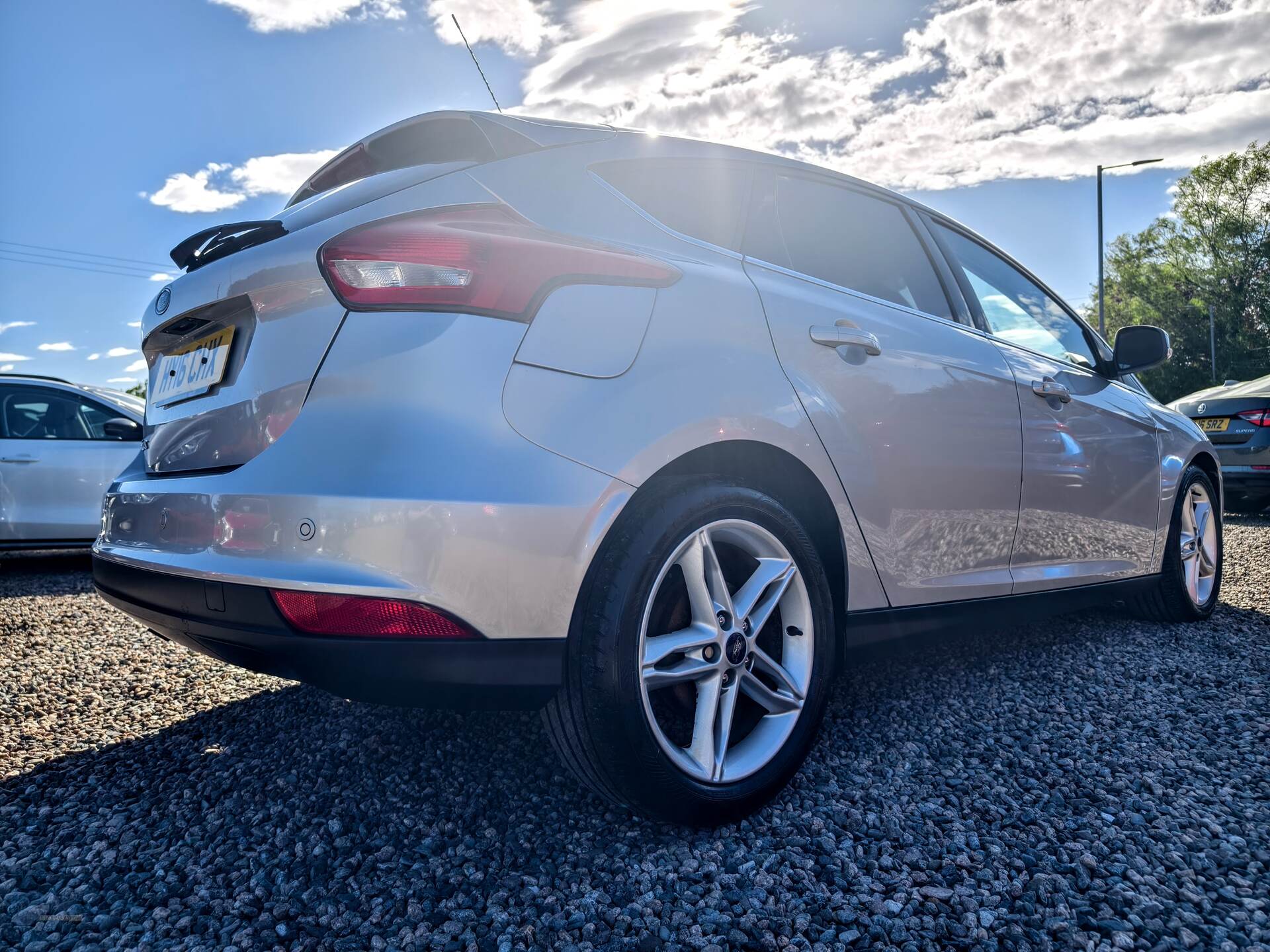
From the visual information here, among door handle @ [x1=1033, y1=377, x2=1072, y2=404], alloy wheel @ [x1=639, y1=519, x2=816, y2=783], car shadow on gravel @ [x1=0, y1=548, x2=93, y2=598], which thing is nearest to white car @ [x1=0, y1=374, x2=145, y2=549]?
car shadow on gravel @ [x1=0, y1=548, x2=93, y2=598]

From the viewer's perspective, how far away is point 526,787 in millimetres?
2262

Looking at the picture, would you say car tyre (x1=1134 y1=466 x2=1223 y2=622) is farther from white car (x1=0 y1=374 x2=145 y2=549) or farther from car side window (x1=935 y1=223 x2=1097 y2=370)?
white car (x1=0 y1=374 x2=145 y2=549)

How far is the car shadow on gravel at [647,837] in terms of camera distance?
1676 mm

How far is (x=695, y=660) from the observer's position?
1.98 metres

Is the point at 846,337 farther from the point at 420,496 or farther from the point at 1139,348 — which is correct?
the point at 1139,348

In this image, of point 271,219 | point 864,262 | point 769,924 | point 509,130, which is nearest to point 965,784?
point 769,924

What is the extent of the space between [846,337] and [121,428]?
6322mm

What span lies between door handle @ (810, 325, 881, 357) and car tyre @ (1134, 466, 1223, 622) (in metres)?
2.56

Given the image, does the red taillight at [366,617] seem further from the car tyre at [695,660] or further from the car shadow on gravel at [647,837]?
the car shadow on gravel at [647,837]

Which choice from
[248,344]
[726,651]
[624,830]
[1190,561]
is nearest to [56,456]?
[248,344]

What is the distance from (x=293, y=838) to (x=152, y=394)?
1248 millimetres

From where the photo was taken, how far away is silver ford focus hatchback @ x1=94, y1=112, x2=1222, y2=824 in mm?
1659

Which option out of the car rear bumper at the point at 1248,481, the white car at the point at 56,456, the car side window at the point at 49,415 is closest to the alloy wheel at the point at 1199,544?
the car rear bumper at the point at 1248,481

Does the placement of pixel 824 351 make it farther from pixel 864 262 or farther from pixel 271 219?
pixel 271 219
